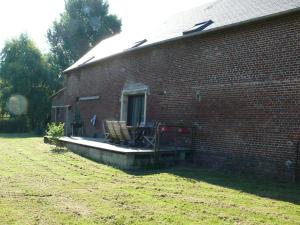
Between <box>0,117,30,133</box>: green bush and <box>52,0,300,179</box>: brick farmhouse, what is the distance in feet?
69.4

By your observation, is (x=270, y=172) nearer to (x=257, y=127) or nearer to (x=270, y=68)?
(x=257, y=127)

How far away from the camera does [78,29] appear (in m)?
46.1

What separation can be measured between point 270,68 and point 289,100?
1067 millimetres

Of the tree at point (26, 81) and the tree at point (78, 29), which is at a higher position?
the tree at point (78, 29)

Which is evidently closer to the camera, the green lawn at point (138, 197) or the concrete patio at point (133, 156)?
the green lawn at point (138, 197)

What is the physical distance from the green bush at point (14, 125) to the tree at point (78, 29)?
40.0 ft

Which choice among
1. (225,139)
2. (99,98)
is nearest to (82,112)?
(99,98)

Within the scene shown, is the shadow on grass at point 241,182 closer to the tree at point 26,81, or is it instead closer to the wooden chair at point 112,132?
the wooden chair at point 112,132

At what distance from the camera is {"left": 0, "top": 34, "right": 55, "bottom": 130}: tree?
34094 millimetres

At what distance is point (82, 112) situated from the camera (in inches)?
846

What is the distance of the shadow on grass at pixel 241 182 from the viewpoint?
299 inches

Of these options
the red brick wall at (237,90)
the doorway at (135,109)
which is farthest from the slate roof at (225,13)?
the doorway at (135,109)

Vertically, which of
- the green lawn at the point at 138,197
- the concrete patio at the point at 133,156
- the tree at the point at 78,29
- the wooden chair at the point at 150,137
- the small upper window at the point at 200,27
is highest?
the tree at the point at 78,29

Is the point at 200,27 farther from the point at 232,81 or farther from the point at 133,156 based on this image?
the point at 133,156
